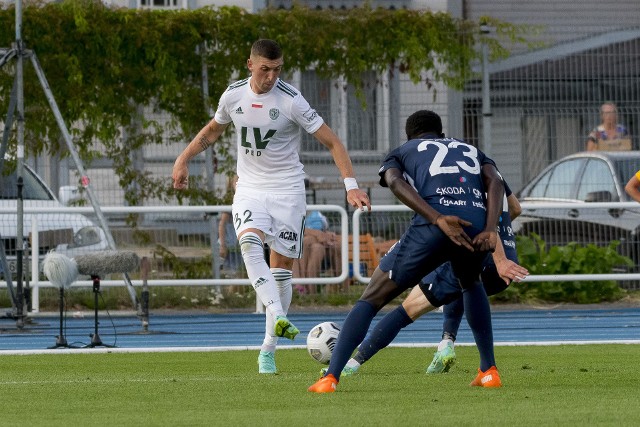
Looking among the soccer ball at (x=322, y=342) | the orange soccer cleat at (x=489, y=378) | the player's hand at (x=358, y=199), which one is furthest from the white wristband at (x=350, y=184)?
the orange soccer cleat at (x=489, y=378)

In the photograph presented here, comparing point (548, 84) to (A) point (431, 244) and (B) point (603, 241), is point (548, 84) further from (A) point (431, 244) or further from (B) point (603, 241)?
(A) point (431, 244)

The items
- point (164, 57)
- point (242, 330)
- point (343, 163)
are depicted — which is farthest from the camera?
point (164, 57)

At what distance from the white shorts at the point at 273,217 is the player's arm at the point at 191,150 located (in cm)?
42

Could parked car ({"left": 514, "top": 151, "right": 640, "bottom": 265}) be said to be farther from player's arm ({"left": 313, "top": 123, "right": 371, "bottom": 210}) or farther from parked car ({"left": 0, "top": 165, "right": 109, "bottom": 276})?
player's arm ({"left": 313, "top": 123, "right": 371, "bottom": 210})

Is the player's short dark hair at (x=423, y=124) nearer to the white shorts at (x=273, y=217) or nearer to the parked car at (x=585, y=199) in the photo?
the white shorts at (x=273, y=217)

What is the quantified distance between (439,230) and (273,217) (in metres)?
2.15

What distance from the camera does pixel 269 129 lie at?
9.78 metres

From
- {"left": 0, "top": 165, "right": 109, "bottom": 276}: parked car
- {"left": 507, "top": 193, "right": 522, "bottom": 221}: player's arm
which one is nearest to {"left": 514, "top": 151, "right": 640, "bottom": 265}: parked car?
{"left": 0, "top": 165, "right": 109, "bottom": 276}: parked car

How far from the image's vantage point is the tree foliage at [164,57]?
18172 millimetres

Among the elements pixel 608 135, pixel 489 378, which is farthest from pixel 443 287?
pixel 608 135

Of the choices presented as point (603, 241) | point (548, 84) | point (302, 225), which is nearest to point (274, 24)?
point (548, 84)

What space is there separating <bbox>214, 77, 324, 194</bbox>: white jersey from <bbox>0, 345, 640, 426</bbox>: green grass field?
4.33 ft

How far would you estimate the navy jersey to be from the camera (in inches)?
316

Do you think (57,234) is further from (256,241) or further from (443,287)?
(443,287)
